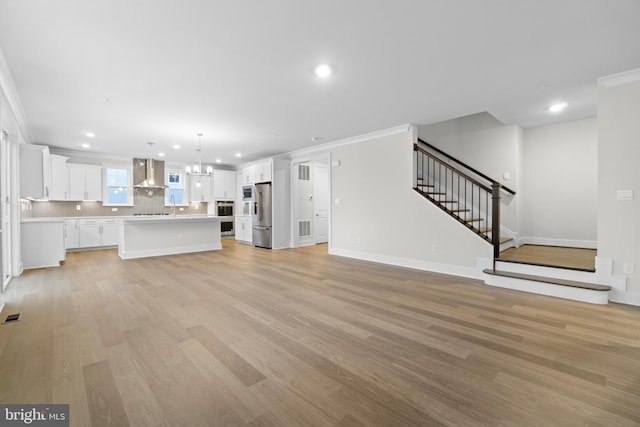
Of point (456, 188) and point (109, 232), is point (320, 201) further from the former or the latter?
point (109, 232)

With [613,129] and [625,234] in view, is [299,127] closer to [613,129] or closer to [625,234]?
[613,129]

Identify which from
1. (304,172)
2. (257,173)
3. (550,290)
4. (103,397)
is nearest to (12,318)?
(103,397)

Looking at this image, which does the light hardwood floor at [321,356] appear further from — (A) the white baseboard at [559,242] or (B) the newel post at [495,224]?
(A) the white baseboard at [559,242]

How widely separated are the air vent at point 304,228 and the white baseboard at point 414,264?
5.58 ft

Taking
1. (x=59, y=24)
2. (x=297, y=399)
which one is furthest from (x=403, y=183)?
(x=59, y=24)

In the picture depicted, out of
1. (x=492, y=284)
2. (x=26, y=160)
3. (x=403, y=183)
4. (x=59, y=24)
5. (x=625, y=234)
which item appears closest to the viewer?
(x=59, y=24)

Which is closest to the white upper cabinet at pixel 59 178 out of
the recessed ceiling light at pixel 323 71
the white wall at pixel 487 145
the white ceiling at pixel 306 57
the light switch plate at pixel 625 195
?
the white ceiling at pixel 306 57

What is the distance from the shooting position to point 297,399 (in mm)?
1644

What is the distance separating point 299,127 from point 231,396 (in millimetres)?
4599

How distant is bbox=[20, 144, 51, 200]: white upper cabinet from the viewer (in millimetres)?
4930

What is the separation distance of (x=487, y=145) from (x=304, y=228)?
5.02 m

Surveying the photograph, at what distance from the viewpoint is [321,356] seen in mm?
2125

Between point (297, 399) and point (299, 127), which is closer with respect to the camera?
point (297, 399)

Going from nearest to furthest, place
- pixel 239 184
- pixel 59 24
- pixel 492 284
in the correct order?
pixel 59 24 → pixel 492 284 → pixel 239 184
